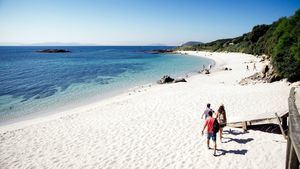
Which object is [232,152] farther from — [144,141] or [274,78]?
[274,78]

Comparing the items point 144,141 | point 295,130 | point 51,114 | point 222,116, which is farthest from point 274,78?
point 295,130

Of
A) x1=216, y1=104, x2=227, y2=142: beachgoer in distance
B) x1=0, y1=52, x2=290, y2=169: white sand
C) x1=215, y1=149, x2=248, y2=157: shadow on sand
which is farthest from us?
x1=216, y1=104, x2=227, y2=142: beachgoer in distance

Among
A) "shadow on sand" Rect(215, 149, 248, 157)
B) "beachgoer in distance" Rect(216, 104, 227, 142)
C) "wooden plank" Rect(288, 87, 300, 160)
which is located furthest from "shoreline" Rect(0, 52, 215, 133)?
"wooden plank" Rect(288, 87, 300, 160)

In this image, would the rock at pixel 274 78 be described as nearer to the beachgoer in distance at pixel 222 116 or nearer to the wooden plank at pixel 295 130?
the beachgoer in distance at pixel 222 116

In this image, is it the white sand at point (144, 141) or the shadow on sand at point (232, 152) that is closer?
the white sand at point (144, 141)

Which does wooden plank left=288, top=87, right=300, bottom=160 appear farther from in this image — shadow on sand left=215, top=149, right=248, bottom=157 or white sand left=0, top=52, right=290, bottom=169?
shadow on sand left=215, top=149, right=248, bottom=157

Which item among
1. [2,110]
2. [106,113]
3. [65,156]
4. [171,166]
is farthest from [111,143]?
[2,110]

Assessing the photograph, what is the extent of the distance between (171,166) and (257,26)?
90.7 metres

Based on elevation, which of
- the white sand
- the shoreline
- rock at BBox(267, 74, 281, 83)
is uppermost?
rock at BBox(267, 74, 281, 83)

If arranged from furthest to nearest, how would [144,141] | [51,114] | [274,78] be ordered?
[274,78], [51,114], [144,141]

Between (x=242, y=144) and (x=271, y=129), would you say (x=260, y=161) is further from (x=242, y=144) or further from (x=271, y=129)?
(x=271, y=129)

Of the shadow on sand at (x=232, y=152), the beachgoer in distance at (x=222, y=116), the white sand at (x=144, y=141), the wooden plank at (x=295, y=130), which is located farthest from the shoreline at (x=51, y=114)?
the wooden plank at (x=295, y=130)

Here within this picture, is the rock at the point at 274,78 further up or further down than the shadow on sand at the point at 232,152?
further up

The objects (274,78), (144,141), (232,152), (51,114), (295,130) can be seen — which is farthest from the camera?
(274,78)
